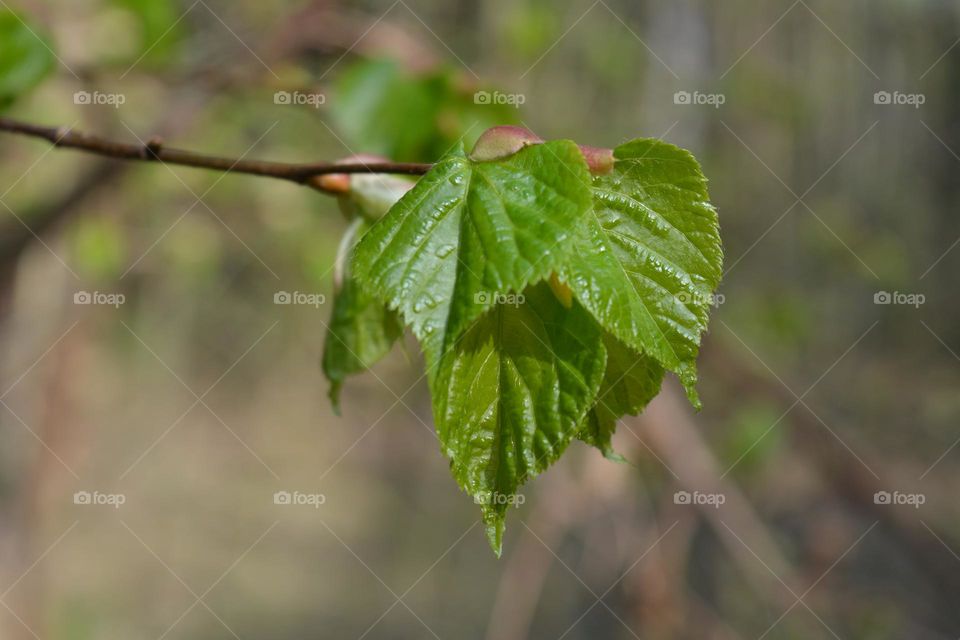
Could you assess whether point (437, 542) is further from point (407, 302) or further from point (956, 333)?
point (407, 302)

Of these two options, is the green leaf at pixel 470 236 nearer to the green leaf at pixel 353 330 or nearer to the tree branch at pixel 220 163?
the tree branch at pixel 220 163

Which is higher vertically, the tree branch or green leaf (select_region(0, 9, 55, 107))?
green leaf (select_region(0, 9, 55, 107))

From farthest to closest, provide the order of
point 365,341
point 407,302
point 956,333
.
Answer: point 956,333 → point 365,341 → point 407,302

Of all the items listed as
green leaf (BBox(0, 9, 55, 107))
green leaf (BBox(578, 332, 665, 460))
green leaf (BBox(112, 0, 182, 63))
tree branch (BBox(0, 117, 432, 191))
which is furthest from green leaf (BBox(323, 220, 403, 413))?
green leaf (BBox(112, 0, 182, 63))

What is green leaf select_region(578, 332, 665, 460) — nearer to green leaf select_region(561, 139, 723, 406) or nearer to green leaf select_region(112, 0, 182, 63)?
green leaf select_region(561, 139, 723, 406)

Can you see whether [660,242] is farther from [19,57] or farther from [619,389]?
[19,57]

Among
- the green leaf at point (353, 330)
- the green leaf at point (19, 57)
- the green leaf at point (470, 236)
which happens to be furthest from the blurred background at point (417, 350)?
the green leaf at point (470, 236)

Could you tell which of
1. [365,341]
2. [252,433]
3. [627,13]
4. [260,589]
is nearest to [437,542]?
[260,589]
